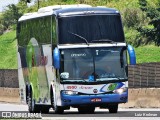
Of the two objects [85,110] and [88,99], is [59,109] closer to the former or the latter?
[88,99]

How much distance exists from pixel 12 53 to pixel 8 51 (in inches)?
68.2

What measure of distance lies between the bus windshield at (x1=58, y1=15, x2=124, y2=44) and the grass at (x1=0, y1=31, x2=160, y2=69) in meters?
34.3

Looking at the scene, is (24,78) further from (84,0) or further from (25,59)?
(84,0)

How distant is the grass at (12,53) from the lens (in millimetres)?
66062

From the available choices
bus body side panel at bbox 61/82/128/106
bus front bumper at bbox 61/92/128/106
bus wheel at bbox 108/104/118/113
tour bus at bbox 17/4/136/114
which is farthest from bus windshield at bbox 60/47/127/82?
bus wheel at bbox 108/104/118/113

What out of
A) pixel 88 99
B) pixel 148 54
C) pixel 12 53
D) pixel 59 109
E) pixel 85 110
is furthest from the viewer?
pixel 12 53

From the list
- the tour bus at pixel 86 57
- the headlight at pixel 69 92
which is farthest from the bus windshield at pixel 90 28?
the headlight at pixel 69 92

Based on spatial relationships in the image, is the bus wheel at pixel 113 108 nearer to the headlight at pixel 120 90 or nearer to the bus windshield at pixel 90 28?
the headlight at pixel 120 90

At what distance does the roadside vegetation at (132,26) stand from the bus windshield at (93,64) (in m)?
28.0

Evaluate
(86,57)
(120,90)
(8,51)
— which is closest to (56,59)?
(86,57)

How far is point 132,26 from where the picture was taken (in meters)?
77.2

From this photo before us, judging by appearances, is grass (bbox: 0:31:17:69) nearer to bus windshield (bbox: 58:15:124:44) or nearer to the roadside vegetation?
the roadside vegetation

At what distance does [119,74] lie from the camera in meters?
29.3

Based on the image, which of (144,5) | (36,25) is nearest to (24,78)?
(36,25)
